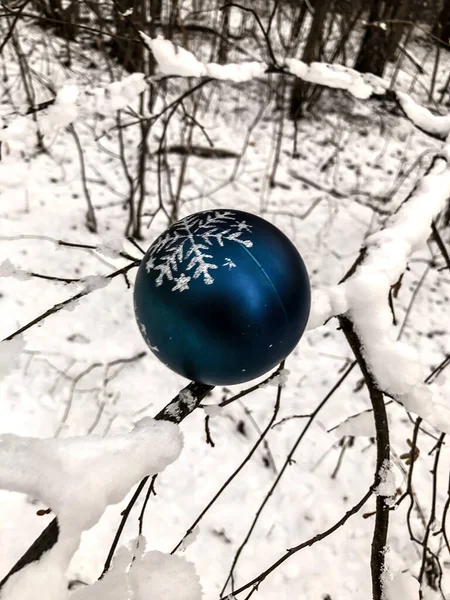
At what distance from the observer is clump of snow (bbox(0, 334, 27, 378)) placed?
699 millimetres

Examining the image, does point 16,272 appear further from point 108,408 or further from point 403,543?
point 403,543

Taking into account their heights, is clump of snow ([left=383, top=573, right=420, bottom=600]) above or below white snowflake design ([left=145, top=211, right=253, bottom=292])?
below

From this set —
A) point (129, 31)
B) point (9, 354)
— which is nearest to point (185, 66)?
point (9, 354)

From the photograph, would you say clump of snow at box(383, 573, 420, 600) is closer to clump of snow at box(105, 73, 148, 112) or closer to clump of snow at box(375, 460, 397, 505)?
clump of snow at box(375, 460, 397, 505)

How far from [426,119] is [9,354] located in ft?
4.22

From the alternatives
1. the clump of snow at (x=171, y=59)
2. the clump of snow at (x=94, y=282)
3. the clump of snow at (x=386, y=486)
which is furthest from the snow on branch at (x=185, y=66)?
the clump of snow at (x=386, y=486)

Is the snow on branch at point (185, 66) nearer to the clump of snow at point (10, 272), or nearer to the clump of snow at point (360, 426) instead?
the clump of snow at point (10, 272)

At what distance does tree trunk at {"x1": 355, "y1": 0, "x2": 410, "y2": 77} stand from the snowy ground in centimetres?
174

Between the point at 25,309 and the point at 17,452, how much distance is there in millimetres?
1917

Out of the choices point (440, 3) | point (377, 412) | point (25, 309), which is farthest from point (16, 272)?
point (440, 3)

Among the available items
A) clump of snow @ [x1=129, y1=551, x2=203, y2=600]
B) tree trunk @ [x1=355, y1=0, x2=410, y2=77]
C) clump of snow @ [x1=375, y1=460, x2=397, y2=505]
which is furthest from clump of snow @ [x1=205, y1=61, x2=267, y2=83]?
tree trunk @ [x1=355, y1=0, x2=410, y2=77]

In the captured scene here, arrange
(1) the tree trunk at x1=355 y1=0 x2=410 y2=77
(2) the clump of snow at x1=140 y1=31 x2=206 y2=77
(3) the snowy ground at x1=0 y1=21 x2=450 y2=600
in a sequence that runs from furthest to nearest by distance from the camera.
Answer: (1) the tree trunk at x1=355 y1=0 x2=410 y2=77 → (3) the snowy ground at x1=0 y1=21 x2=450 y2=600 → (2) the clump of snow at x1=140 y1=31 x2=206 y2=77

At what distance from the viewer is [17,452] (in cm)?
52

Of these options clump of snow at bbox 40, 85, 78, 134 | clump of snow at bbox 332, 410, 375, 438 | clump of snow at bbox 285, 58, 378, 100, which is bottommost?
clump of snow at bbox 332, 410, 375, 438
